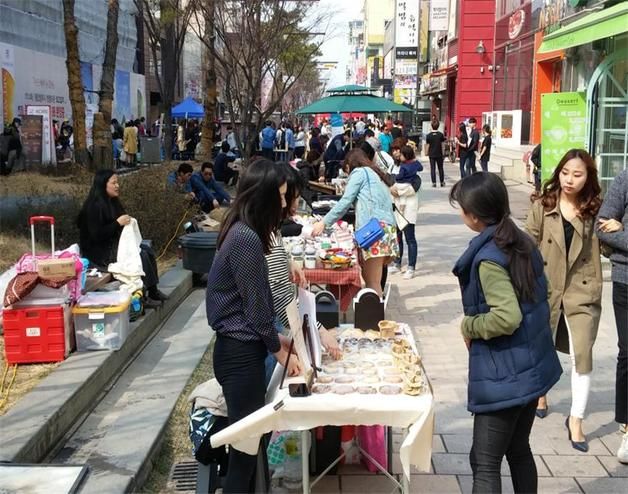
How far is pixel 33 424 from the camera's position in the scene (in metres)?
Answer: 4.31

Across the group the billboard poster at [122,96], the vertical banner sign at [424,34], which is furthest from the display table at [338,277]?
the vertical banner sign at [424,34]

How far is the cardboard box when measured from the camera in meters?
5.45

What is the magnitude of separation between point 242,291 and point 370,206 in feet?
12.7

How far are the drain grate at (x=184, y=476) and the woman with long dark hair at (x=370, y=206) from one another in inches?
117

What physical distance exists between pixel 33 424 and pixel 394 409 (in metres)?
2.37

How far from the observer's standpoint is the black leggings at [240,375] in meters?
3.24

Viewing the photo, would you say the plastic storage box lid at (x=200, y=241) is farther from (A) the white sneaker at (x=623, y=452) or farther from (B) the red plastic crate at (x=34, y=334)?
(A) the white sneaker at (x=623, y=452)

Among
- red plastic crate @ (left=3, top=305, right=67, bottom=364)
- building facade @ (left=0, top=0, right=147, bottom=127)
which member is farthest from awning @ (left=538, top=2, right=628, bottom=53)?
building facade @ (left=0, top=0, right=147, bottom=127)

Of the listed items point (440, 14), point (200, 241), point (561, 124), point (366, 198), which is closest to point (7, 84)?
point (200, 241)

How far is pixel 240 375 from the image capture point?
10.6ft

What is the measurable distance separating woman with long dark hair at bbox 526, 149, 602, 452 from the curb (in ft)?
10.5

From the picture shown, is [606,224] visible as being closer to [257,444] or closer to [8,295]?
[257,444]

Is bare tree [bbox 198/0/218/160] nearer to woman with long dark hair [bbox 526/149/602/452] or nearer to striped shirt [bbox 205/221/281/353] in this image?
woman with long dark hair [bbox 526/149/602/452]

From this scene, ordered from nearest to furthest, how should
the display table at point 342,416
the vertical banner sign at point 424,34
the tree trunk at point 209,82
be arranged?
the display table at point 342,416
the tree trunk at point 209,82
the vertical banner sign at point 424,34
